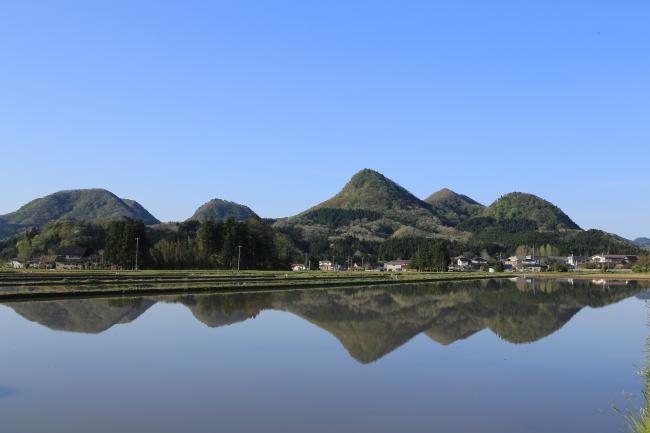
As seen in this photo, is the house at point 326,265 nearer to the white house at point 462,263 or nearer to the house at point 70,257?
the white house at point 462,263

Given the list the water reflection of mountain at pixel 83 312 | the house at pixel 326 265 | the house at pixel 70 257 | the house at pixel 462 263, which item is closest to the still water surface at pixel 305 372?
the water reflection of mountain at pixel 83 312

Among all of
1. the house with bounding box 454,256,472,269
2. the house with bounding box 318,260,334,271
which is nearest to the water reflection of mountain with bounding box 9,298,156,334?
the house with bounding box 318,260,334,271

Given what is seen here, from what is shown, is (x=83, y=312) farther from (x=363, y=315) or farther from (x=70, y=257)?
(x=70, y=257)

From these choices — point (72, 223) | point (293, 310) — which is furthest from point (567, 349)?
point (72, 223)

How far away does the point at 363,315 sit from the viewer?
29.4 metres

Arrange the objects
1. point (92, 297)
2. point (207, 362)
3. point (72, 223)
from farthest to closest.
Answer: point (72, 223) → point (92, 297) → point (207, 362)

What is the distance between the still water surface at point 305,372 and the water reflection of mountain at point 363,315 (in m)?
0.18

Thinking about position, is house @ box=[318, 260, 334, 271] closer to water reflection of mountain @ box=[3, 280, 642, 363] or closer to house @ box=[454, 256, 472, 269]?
house @ box=[454, 256, 472, 269]

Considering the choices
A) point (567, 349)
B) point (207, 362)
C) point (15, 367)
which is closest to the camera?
point (15, 367)

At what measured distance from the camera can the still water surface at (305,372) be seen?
10477 millimetres

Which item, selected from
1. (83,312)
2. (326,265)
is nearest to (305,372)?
(83,312)

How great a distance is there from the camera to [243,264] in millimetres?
97938

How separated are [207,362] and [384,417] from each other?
6531mm

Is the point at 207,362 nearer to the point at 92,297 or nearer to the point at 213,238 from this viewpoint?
the point at 92,297
